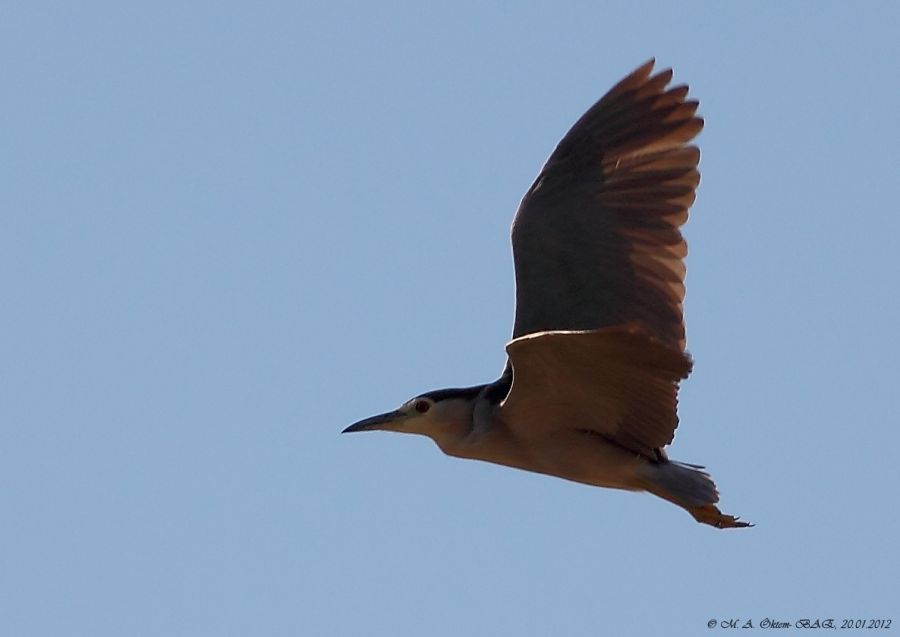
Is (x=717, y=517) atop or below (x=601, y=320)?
below

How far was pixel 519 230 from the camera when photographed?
10.9 m

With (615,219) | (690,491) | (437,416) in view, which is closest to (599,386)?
(690,491)

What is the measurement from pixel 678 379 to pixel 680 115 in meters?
3.03

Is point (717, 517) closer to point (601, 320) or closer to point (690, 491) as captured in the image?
point (690, 491)

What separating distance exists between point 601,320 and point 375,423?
5.48ft

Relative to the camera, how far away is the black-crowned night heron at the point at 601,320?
8914 millimetres

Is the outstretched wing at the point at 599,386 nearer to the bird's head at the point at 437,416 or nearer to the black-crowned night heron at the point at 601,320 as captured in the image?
the black-crowned night heron at the point at 601,320

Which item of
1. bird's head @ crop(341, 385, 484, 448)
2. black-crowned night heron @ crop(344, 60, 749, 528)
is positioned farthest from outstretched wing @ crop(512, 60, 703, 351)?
bird's head @ crop(341, 385, 484, 448)

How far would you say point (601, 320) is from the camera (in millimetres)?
10383

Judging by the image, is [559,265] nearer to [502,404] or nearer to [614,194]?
[614,194]

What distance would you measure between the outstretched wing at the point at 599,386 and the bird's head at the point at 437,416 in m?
0.54

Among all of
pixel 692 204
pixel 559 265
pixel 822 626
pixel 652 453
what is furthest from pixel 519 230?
pixel 822 626

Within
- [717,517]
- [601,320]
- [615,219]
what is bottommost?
[717,517]

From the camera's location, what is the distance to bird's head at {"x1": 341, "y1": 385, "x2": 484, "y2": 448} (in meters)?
10.2
